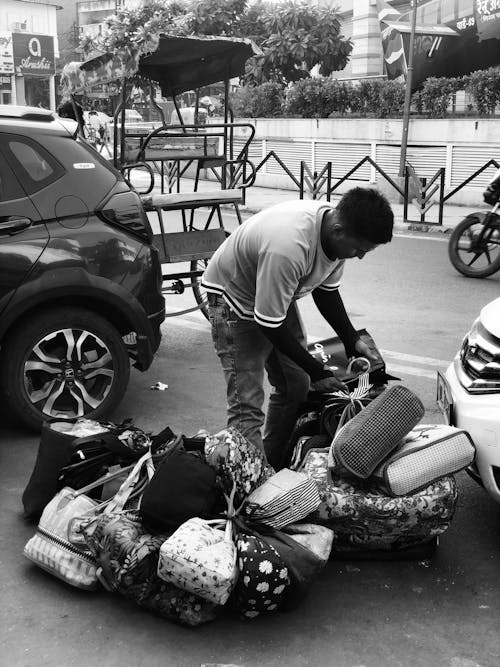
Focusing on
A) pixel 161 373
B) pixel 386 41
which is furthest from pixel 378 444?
pixel 386 41

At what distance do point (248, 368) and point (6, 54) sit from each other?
5265 centimetres

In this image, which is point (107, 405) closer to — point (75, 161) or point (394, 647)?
point (75, 161)

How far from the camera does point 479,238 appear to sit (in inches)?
366

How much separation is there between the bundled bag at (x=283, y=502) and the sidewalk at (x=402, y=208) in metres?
10.5

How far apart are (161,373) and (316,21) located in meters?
24.3

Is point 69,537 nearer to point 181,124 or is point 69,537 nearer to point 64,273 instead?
point 64,273

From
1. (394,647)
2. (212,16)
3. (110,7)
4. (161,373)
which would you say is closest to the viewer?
(394,647)

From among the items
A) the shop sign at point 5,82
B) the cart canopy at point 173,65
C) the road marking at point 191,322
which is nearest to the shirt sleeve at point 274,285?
the road marking at point 191,322

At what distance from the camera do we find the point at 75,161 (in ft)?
16.0

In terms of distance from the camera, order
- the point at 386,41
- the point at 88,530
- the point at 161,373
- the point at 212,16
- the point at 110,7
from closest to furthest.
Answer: the point at 88,530
the point at 161,373
the point at 386,41
the point at 212,16
the point at 110,7

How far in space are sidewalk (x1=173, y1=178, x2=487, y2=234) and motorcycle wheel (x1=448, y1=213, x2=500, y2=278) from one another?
3630mm

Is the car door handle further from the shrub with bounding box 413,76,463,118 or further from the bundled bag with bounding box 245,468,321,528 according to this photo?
the shrub with bounding box 413,76,463,118

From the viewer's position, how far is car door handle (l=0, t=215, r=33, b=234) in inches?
183

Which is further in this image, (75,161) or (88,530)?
(75,161)
